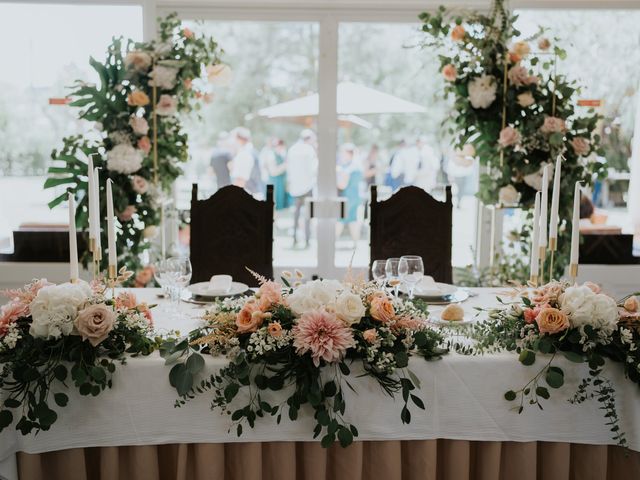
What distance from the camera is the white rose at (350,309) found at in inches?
71.1

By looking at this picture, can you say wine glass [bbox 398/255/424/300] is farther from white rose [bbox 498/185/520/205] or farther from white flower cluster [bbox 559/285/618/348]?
white rose [bbox 498/185/520/205]

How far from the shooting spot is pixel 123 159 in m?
3.89

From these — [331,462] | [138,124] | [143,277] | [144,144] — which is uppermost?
[138,124]

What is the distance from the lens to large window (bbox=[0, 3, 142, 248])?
442 centimetres

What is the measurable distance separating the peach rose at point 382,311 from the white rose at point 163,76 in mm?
2544

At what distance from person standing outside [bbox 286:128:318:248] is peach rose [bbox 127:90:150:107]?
3.33 feet

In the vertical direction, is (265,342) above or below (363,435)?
above

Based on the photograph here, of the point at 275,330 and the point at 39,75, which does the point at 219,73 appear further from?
the point at 275,330

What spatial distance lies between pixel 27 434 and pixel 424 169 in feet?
10.6

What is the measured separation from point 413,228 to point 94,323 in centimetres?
183

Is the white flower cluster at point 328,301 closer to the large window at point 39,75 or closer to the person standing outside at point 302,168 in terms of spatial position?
the person standing outside at point 302,168

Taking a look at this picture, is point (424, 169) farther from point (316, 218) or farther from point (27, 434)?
point (27, 434)

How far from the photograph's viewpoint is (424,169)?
457 centimetres

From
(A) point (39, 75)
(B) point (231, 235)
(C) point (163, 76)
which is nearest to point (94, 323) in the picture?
(B) point (231, 235)
